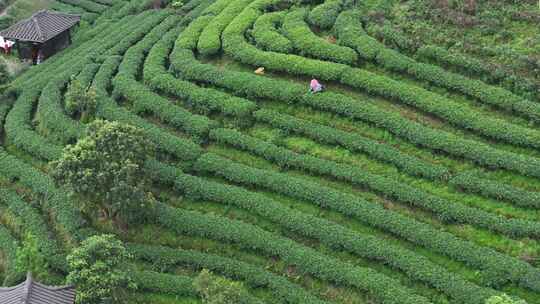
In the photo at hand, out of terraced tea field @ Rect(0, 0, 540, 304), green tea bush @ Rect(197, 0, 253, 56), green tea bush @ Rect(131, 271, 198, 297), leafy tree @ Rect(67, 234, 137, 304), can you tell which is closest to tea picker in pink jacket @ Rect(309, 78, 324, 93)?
terraced tea field @ Rect(0, 0, 540, 304)

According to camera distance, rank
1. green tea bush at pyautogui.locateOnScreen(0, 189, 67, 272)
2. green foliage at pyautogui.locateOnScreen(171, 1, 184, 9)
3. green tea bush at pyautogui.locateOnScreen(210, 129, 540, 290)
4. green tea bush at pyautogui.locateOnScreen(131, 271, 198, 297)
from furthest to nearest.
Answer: green foliage at pyautogui.locateOnScreen(171, 1, 184, 9)
green tea bush at pyautogui.locateOnScreen(0, 189, 67, 272)
green tea bush at pyautogui.locateOnScreen(131, 271, 198, 297)
green tea bush at pyautogui.locateOnScreen(210, 129, 540, 290)

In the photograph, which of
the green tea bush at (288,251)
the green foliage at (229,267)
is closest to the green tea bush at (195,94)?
the green tea bush at (288,251)

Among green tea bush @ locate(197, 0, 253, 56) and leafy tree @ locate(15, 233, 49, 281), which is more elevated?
green tea bush @ locate(197, 0, 253, 56)

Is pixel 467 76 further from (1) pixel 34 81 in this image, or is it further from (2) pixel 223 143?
(1) pixel 34 81

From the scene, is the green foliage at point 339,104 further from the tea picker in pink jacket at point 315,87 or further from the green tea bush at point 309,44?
the green tea bush at point 309,44

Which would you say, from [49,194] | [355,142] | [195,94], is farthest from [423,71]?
[49,194]

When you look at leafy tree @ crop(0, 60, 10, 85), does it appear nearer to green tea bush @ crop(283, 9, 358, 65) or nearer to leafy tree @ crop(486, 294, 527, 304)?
green tea bush @ crop(283, 9, 358, 65)

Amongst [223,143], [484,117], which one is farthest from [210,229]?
[484,117]
